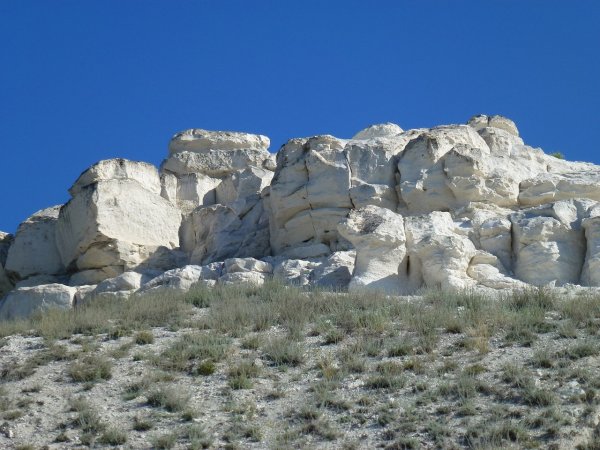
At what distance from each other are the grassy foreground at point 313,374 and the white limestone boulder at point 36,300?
4.39 meters

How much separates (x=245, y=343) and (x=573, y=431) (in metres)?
5.77

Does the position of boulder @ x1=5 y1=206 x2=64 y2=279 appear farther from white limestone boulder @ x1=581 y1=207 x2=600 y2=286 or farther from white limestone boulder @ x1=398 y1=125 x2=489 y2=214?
white limestone boulder @ x1=581 y1=207 x2=600 y2=286

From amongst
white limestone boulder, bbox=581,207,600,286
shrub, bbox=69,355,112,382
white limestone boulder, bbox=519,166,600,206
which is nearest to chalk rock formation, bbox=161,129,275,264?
white limestone boulder, bbox=519,166,600,206

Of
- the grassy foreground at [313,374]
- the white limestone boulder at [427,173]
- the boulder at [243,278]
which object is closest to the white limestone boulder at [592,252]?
the grassy foreground at [313,374]

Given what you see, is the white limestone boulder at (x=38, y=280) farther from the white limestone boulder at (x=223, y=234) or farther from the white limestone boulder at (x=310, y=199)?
the white limestone boulder at (x=310, y=199)

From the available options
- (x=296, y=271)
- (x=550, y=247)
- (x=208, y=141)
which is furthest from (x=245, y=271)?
(x=208, y=141)

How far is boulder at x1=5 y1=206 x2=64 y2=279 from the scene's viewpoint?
31000 millimetres

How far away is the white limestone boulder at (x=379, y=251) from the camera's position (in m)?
23.4

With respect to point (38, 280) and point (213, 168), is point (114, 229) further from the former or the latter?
point (213, 168)

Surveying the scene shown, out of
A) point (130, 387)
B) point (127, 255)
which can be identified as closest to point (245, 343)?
point (130, 387)

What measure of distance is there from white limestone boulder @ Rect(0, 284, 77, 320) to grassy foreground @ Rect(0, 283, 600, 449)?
439cm

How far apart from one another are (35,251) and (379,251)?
35.6 feet

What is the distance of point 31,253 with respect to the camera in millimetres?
31312

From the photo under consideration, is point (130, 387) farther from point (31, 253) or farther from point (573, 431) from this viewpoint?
point (31, 253)
